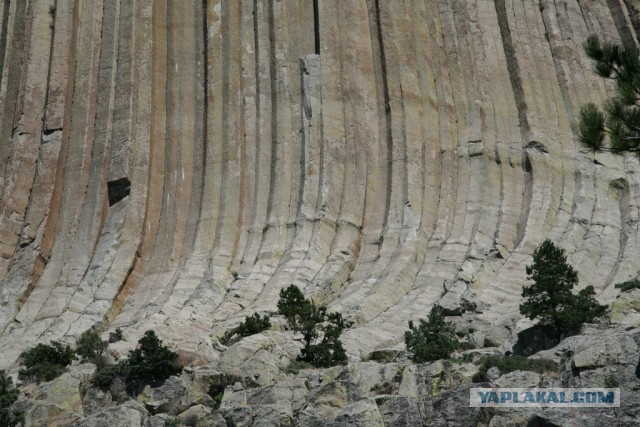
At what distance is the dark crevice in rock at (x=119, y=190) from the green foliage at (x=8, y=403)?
26.8ft

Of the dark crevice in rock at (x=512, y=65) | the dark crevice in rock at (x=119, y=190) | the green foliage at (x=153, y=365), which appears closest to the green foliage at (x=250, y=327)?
the green foliage at (x=153, y=365)

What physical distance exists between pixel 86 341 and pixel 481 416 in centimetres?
990

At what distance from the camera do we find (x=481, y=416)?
2003cm

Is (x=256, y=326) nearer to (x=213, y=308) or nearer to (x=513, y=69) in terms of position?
(x=213, y=308)

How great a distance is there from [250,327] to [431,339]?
384 centimetres

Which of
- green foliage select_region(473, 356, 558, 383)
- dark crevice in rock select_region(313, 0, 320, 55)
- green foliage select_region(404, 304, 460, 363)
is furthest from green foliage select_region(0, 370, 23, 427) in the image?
dark crevice in rock select_region(313, 0, 320, 55)

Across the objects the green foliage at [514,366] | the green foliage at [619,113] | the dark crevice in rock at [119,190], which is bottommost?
the green foliage at [514,366]

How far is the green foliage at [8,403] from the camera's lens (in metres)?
23.5

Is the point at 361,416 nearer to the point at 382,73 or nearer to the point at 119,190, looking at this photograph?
the point at 119,190

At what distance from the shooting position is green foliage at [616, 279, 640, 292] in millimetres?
25891

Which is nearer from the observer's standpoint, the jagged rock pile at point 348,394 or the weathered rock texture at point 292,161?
the jagged rock pile at point 348,394

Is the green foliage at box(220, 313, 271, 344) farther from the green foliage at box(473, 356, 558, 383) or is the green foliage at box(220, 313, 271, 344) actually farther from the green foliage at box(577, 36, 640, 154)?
the green foliage at box(577, 36, 640, 154)

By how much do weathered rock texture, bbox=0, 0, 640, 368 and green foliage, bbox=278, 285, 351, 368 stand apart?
4.52 ft

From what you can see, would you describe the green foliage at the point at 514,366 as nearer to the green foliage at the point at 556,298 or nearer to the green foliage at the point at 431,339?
the green foliage at the point at 431,339
